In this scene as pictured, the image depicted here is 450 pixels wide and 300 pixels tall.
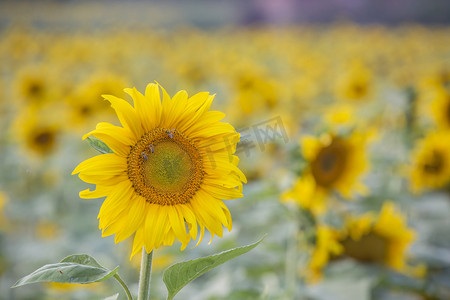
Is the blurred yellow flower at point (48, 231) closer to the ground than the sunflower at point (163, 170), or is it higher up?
closer to the ground

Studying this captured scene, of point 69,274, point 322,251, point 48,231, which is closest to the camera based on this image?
point 69,274

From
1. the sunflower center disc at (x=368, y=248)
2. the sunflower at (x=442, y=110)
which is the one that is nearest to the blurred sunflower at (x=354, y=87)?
the sunflower at (x=442, y=110)

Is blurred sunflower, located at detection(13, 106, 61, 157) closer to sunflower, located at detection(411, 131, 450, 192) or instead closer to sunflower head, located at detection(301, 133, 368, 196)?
sunflower head, located at detection(301, 133, 368, 196)

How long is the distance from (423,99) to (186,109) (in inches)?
121

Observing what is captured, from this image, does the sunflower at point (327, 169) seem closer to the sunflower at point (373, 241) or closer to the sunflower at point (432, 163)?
the sunflower at point (373, 241)

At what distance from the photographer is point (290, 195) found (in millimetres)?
1727

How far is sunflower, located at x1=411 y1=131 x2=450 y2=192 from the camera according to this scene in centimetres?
260

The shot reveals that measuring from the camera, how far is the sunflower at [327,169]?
1737 mm

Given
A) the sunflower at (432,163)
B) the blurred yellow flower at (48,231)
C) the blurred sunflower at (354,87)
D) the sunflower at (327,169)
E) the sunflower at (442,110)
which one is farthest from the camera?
the blurred sunflower at (354,87)

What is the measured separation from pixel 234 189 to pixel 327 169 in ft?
3.50

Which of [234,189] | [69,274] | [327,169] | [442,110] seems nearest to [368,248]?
[327,169]

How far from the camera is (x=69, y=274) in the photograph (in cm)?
81

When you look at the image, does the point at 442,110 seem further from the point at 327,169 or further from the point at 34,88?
the point at 34,88

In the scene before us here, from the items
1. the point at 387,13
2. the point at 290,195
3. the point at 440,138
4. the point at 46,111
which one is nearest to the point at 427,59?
the point at 440,138
